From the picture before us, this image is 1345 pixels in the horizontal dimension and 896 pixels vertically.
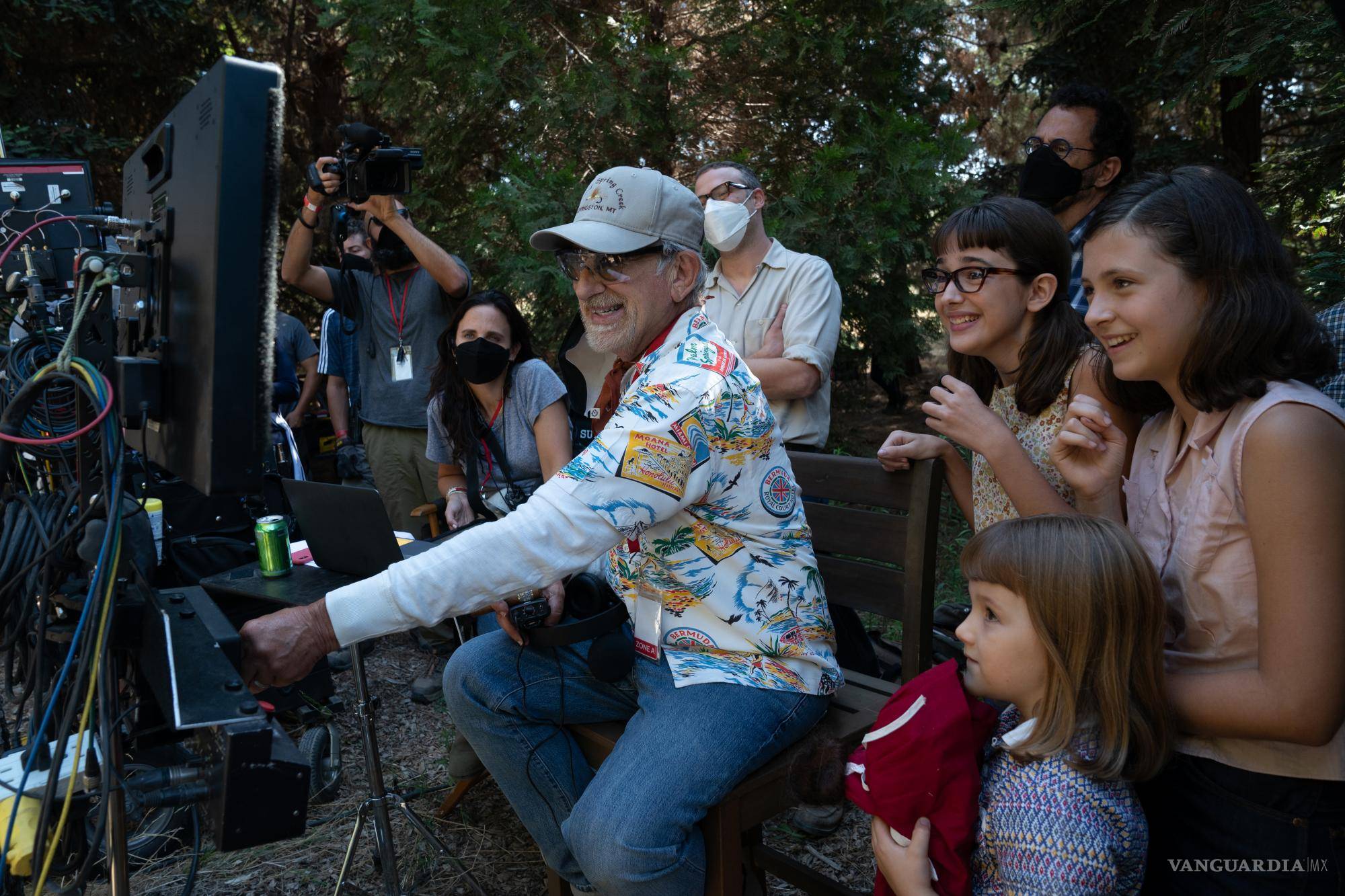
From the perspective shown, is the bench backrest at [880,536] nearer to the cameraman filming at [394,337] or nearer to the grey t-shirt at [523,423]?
the grey t-shirt at [523,423]

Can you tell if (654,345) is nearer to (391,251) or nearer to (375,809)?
(375,809)

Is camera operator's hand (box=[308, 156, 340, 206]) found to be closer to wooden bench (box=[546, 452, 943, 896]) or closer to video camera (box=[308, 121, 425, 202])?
video camera (box=[308, 121, 425, 202])

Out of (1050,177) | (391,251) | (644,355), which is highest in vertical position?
(1050,177)

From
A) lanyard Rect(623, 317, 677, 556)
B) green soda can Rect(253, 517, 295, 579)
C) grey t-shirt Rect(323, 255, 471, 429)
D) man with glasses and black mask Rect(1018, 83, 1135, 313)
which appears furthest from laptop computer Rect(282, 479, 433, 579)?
man with glasses and black mask Rect(1018, 83, 1135, 313)

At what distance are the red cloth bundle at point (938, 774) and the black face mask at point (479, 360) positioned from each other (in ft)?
6.93

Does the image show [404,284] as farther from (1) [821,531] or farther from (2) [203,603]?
(2) [203,603]

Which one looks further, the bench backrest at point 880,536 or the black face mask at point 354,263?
the black face mask at point 354,263

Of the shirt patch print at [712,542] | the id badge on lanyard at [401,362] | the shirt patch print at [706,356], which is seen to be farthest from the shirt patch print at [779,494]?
the id badge on lanyard at [401,362]

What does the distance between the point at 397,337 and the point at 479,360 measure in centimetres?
102

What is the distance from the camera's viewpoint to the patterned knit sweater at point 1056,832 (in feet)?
4.20

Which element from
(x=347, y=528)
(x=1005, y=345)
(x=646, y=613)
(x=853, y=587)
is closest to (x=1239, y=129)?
(x=1005, y=345)

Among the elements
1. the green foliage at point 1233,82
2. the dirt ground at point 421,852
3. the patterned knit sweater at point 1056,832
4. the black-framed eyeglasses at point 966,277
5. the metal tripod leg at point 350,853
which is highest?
the green foliage at point 1233,82

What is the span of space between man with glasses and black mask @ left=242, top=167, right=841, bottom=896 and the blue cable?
25 centimetres

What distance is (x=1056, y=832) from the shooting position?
1.29m
